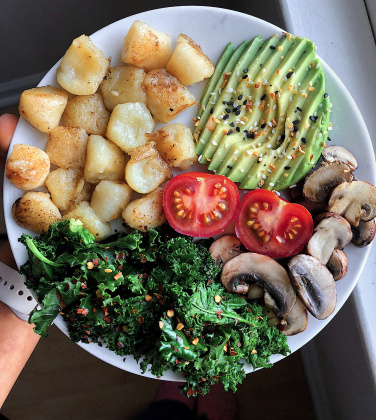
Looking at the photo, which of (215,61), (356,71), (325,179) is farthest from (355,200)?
(215,61)

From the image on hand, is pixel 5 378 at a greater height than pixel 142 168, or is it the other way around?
pixel 142 168

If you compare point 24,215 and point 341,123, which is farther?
point 341,123

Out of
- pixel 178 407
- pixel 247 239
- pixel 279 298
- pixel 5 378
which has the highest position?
pixel 247 239

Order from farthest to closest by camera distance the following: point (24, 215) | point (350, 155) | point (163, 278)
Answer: point (350, 155), point (24, 215), point (163, 278)

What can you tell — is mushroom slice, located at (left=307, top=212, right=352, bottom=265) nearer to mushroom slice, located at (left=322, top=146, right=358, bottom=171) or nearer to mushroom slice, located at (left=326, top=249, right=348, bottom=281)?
mushroom slice, located at (left=326, top=249, right=348, bottom=281)

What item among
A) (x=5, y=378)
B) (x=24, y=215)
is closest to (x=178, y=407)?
(x=5, y=378)

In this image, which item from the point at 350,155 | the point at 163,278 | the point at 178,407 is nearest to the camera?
the point at 163,278

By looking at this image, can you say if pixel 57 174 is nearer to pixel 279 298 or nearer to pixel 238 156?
pixel 238 156

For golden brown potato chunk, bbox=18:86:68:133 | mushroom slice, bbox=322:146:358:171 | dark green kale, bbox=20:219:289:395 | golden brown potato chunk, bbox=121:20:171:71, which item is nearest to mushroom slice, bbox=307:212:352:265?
mushroom slice, bbox=322:146:358:171
